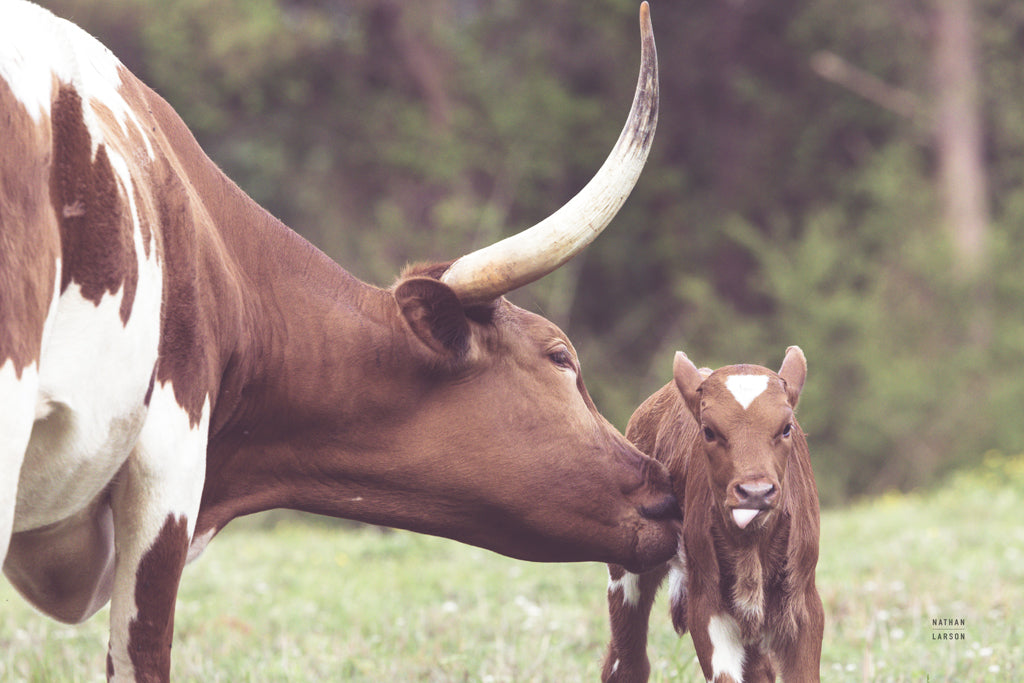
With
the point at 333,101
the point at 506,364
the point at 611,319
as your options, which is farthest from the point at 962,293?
the point at 506,364

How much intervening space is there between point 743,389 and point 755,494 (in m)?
0.35

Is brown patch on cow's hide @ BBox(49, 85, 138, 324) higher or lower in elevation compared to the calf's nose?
higher

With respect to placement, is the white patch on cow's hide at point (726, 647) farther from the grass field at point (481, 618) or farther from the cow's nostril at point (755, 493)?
the grass field at point (481, 618)

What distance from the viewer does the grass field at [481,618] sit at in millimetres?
5070

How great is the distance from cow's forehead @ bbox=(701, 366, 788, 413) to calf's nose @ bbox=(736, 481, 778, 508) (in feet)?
0.84

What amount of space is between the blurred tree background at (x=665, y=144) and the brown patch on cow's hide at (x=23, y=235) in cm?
1804

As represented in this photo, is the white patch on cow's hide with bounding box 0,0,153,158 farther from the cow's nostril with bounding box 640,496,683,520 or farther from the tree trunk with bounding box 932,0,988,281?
the tree trunk with bounding box 932,0,988,281

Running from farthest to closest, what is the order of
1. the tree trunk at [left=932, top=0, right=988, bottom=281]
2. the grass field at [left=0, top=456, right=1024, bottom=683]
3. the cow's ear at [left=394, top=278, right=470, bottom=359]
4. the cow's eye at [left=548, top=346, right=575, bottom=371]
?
1. the tree trunk at [left=932, top=0, right=988, bottom=281]
2. the grass field at [left=0, top=456, right=1024, bottom=683]
3. the cow's eye at [left=548, top=346, right=575, bottom=371]
4. the cow's ear at [left=394, top=278, right=470, bottom=359]

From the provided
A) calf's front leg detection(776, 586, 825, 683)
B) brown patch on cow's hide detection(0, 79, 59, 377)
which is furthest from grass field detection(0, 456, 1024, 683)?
brown patch on cow's hide detection(0, 79, 59, 377)

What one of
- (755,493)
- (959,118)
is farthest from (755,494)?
(959,118)

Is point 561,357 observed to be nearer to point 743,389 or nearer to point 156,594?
point 743,389

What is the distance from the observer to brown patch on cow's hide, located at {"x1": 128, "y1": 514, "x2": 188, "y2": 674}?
10.7ft

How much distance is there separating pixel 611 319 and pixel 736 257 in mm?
2556

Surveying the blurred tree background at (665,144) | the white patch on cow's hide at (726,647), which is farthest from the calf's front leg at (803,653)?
the blurred tree background at (665,144)
